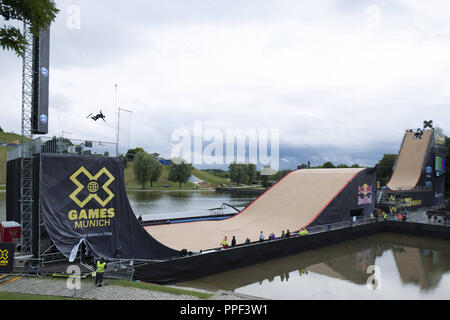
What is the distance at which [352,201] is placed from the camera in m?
26.0

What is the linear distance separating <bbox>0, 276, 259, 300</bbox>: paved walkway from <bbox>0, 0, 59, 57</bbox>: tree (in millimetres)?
6862

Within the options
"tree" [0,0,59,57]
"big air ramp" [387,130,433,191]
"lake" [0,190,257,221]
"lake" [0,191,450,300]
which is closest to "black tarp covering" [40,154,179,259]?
"lake" [0,191,450,300]

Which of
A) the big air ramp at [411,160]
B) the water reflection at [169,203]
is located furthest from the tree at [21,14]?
the big air ramp at [411,160]

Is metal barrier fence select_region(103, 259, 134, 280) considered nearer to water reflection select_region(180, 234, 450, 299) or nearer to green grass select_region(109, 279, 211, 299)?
green grass select_region(109, 279, 211, 299)

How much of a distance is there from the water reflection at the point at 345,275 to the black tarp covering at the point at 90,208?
10.1ft

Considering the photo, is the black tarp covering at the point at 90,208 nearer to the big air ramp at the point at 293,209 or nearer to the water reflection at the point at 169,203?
the big air ramp at the point at 293,209

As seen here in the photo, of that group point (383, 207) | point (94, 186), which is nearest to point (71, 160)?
point (94, 186)

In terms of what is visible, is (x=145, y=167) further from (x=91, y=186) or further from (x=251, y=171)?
(x=91, y=186)

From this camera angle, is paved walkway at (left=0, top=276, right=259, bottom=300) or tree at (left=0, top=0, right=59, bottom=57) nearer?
tree at (left=0, top=0, right=59, bottom=57)

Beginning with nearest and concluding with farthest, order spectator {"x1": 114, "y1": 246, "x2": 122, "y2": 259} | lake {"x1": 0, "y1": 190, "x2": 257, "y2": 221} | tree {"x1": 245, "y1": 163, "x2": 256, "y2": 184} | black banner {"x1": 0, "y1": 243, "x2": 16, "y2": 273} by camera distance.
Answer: black banner {"x1": 0, "y1": 243, "x2": 16, "y2": 273} → spectator {"x1": 114, "y1": 246, "x2": 122, "y2": 259} → lake {"x1": 0, "y1": 190, "x2": 257, "y2": 221} → tree {"x1": 245, "y1": 163, "x2": 256, "y2": 184}

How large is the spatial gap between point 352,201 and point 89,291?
21.6 meters

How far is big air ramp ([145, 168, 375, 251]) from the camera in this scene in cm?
1948

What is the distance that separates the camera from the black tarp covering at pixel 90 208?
39.7ft
